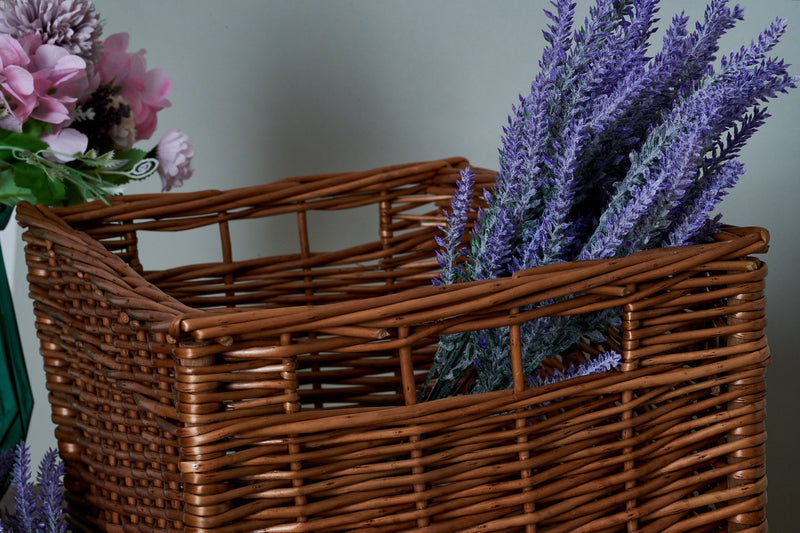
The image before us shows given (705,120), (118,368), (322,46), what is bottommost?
(118,368)

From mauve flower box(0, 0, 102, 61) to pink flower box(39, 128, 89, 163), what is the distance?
83mm

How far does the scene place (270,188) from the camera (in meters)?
0.90

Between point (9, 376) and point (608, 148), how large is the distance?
64cm

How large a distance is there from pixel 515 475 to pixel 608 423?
86 mm

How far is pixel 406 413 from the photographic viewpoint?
51 centimetres

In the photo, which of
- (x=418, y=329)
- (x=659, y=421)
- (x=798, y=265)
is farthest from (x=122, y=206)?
(x=798, y=265)

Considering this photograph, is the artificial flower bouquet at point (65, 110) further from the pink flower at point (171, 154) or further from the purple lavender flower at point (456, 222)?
the purple lavender flower at point (456, 222)

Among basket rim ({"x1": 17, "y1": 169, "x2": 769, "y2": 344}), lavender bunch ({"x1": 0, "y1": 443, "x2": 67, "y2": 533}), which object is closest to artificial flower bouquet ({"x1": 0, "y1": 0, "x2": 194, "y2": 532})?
lavender bunch ({"x1": 0, "y1": 443, "x2": 67, "y2": 533})

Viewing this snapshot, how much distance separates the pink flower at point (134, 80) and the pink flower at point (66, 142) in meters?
0.08

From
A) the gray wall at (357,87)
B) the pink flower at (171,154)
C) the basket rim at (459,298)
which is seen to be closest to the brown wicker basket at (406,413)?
the basket rim at (459,298)

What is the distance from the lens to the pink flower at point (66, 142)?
75 centimetres

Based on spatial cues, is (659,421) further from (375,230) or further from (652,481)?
(375,230)

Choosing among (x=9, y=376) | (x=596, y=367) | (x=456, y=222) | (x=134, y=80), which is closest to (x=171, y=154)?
(x=134, y=80)

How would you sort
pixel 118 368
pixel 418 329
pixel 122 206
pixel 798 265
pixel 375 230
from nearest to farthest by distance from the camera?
pixel 418 329
pixel 118 368
pixel 122 206
pixel 798 265
pixel 375 230
